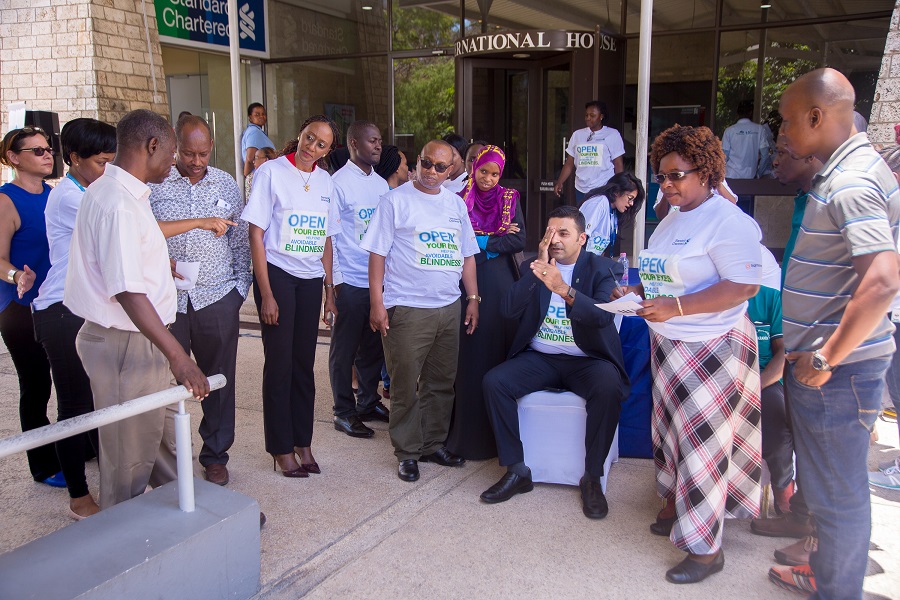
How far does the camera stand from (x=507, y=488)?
3812 millimetres

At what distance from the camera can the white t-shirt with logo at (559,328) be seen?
13.1ft

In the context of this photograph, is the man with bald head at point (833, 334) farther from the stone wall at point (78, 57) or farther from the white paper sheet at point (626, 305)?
the stone wall at point (78, 57)

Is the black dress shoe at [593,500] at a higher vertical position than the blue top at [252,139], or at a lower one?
lower

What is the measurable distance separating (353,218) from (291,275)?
1042 mm

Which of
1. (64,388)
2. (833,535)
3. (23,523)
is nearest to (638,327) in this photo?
(833,535)

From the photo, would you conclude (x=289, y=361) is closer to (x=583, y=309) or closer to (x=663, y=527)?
(x=583, y=309)

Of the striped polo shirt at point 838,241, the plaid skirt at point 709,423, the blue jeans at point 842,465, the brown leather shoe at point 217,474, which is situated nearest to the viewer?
the striped polo shirt at point 838,241

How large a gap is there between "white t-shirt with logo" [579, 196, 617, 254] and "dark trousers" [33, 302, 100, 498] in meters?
3.55

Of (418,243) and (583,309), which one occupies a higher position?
(418,243)

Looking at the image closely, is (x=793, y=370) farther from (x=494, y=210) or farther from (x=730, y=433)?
(x=494, y=210)

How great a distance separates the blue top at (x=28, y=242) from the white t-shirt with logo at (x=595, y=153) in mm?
6038

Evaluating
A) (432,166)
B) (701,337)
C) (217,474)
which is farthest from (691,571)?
(217,474)

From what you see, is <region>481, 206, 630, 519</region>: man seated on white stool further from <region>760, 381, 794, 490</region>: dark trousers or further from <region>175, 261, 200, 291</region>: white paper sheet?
<region>175, 261, 200, 291</region>: white paper sheet

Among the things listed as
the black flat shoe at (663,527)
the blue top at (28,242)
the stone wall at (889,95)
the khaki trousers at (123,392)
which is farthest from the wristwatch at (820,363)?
the stone wall at (889,95)
